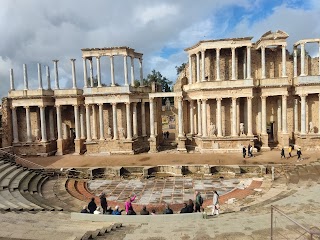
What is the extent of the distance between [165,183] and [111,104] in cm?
1526

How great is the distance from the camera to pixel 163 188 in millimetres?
20047

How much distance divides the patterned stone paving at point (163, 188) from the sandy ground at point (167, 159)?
177 inches

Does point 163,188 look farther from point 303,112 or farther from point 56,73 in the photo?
point 56,73

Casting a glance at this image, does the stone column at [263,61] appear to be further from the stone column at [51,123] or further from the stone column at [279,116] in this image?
the stone column at [51,123]

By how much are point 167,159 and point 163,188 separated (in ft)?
27.3

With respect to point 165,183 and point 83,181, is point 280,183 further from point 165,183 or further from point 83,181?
point 83,181

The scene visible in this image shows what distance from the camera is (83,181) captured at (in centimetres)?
2259

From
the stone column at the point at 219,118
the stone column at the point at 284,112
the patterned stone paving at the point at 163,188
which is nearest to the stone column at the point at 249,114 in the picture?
the stone column at the point at 219,118

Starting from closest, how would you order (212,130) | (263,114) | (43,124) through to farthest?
1. (263,114)
2. (212,130)
3. (43,124)

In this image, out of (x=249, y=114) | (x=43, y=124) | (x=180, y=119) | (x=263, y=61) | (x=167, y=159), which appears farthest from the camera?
(x=43, y=124)

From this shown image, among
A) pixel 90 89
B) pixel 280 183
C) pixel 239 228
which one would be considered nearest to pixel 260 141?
pixel 280 183

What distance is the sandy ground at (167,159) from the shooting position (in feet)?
84.8

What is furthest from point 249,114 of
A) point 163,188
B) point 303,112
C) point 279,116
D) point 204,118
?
point 163,188

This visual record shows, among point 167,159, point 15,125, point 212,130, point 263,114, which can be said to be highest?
point 263,114
